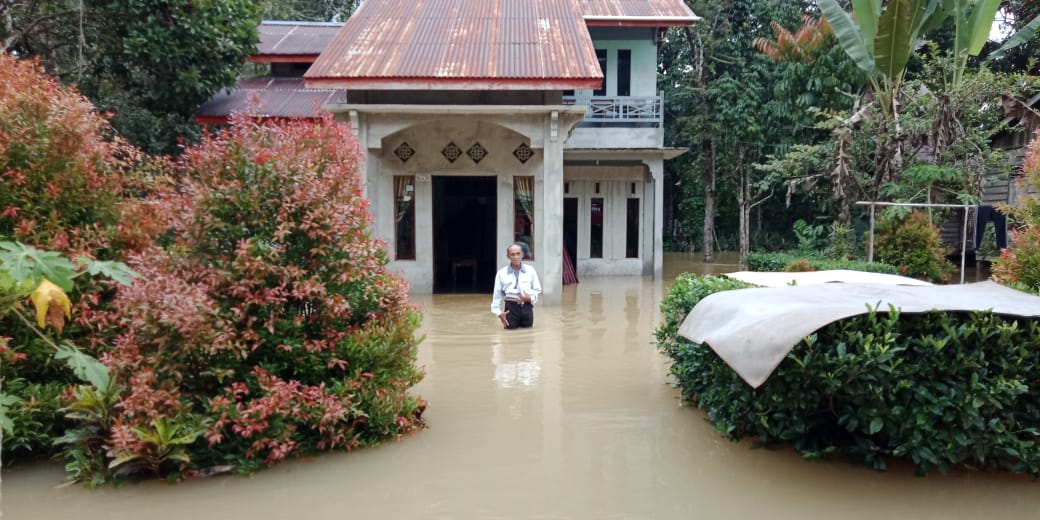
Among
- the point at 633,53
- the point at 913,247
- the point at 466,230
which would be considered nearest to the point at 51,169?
the point at 466,230

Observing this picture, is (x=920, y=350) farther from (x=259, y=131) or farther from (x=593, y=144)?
(x=593, y=144)

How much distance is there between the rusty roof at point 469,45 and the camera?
1189 centimetres

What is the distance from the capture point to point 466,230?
Answer: 17.3 meters

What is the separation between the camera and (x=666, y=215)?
30.2 m

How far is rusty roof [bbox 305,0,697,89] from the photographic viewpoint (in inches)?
468

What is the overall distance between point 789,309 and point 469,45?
33.0 ft

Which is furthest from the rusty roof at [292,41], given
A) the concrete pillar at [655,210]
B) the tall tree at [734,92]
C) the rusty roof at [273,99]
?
the tall tree at [734,92]

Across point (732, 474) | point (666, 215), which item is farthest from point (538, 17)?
point (666, 215)

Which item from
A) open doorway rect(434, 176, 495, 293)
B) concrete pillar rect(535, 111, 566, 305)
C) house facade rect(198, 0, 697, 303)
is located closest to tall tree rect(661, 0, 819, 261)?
house facade rect(198, 0, 697, 303)

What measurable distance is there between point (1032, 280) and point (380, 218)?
10.5 metres

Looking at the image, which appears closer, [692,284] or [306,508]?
[306,508]

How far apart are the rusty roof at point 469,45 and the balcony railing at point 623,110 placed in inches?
69.8

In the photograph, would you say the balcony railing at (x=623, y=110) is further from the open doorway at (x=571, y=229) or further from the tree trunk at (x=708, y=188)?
the tree trunk at (x=708, y=188)

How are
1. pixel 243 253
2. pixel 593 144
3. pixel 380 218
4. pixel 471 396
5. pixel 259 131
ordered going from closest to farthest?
pixel 243 253 → pixel 259 131 → pixel 471 396 → pixel 380 218 → pixel 593 144
